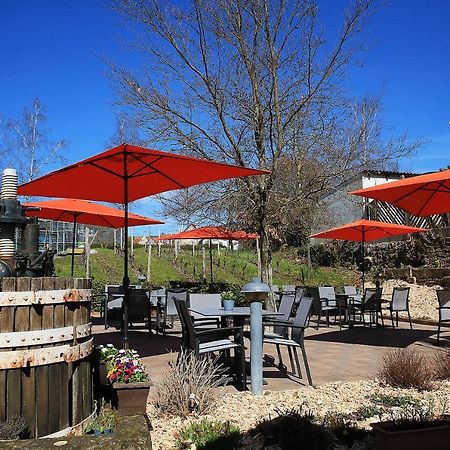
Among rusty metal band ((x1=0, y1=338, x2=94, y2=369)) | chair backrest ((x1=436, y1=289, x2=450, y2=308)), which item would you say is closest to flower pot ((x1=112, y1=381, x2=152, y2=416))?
rusty metal band ((x1=0, y1=338, x2=94, y2=369))

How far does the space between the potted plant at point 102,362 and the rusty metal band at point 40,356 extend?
802 mm

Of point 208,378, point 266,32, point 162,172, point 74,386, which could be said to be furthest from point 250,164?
point 74,386

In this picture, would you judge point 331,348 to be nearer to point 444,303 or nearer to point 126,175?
point 444,303

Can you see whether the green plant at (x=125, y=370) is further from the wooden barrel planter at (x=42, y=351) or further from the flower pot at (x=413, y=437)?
the flower pot at (x=413, y=437)

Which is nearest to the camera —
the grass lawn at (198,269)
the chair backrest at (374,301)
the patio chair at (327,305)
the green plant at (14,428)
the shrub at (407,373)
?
the green plant at (14,428)

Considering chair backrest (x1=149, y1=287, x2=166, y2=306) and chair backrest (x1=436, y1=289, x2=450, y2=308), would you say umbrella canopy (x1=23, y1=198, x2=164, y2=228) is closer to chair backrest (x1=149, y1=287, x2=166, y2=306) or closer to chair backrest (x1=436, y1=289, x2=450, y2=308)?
chair backrest (x1=149, y1=287, x2=166, y2=306)

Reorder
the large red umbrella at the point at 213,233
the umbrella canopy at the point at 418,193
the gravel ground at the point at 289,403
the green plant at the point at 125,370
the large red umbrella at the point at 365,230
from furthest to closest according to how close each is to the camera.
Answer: the large red umbrella at the point at 213,233
the large red umbrella at the point at 365,230
the umbrella canopy at the point at 418,193
the green plant at the point at 125,370
the gravel ground at the point at 289,403

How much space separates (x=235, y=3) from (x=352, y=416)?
847 centimetres

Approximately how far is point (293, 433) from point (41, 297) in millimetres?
1841

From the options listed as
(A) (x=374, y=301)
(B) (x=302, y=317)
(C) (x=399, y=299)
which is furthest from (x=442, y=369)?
(C) (x=399, y=299)

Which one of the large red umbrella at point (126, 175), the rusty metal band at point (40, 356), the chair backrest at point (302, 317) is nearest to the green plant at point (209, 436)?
the rusty metal band at point (40, 356)

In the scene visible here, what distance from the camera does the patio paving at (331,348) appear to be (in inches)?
220

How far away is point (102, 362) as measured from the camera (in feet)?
13.9

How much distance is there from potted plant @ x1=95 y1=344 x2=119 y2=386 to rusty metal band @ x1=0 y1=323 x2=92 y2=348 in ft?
3.14
